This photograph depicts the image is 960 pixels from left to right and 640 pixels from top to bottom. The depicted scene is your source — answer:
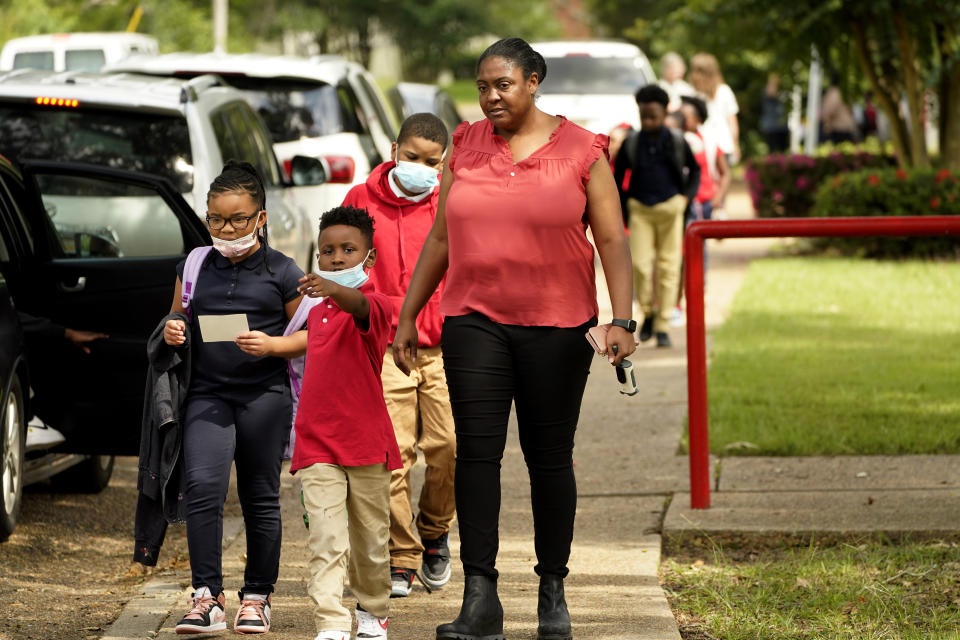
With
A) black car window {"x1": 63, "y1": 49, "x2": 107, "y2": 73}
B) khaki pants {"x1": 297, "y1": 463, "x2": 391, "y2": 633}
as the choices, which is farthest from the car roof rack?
black car window {"x1": 63, "y1": 49, "x2": 107, "y2": 73}

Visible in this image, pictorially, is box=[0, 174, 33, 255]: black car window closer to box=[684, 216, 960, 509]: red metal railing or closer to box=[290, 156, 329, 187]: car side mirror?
box=[290, 156, 329, 187]: car side mirror

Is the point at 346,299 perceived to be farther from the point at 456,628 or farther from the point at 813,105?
the point at 813,105

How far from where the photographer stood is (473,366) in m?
4.86

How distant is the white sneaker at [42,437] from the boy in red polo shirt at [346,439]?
6.57 ft

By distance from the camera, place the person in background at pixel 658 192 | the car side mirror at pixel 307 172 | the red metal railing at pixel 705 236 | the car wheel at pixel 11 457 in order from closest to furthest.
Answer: the red metal railing at pixel 705 236, the car wheel at pixel 11 457, the car side mirror at pixel 307 172, the person in background at pixel 658 192

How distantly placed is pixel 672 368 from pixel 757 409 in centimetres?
187

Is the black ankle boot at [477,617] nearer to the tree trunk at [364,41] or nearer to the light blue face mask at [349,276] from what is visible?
the light blue face mask at [349,276]

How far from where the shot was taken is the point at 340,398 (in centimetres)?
484

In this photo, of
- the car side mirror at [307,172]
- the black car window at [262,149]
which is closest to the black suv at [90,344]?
the car side mirror at [307,172]

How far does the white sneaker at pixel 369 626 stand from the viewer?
16.0ft

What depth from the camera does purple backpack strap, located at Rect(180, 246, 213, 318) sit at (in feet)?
16.5

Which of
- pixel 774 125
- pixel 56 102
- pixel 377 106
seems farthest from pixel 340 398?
pixel 774 125

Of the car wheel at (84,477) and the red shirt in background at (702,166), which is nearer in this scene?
the car wheel at (84,477)

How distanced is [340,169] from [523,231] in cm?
708
